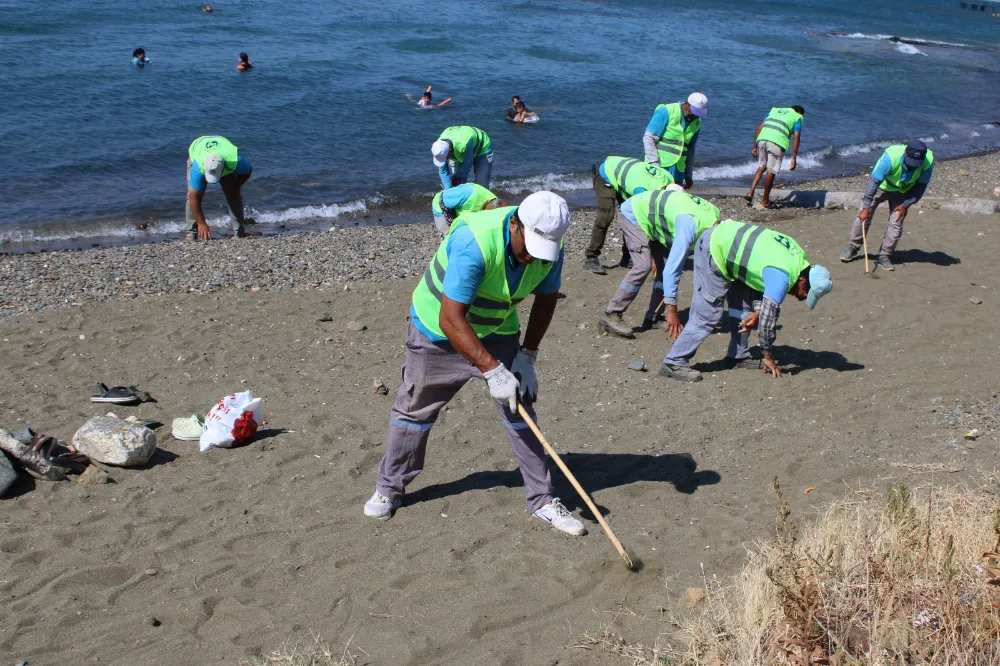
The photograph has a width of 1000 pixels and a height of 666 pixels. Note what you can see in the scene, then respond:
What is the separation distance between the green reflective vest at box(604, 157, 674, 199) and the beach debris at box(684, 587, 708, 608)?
4.78m

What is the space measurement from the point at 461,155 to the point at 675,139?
2691 mm

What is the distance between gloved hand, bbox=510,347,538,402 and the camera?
4551 millimetres

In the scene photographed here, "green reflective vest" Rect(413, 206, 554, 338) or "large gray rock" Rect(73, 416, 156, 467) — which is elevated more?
"green reflective vest" Rect(413, 206, 554, 338)

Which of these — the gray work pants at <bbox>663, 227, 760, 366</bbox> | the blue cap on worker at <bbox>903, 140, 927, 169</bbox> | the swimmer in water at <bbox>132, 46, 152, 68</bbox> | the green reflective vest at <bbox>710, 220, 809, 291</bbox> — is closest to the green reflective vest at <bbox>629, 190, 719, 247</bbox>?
the gray work pants at <bbox>663, 227, 760, 366</bbox>

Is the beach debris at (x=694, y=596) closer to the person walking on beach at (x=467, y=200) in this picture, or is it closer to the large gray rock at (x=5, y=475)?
the person walking on beach at (x=467, y=200)

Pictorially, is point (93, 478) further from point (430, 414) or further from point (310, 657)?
point (310, 657)

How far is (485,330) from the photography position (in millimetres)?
4398

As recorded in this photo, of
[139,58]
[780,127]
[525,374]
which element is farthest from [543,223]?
[139,58]

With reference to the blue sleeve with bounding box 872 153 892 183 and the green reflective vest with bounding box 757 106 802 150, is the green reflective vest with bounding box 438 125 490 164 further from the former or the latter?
the green reflective vest with bounding box 757 106 802 150

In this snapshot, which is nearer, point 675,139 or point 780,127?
point 675,139

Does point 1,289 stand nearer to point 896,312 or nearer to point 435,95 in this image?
point 896,312

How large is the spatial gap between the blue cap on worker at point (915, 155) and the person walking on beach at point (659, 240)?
299cm

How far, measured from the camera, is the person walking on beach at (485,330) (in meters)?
4.04

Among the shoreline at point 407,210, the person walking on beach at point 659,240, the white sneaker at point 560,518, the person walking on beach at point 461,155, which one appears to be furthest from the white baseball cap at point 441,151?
the white sneaker at point 560,518
